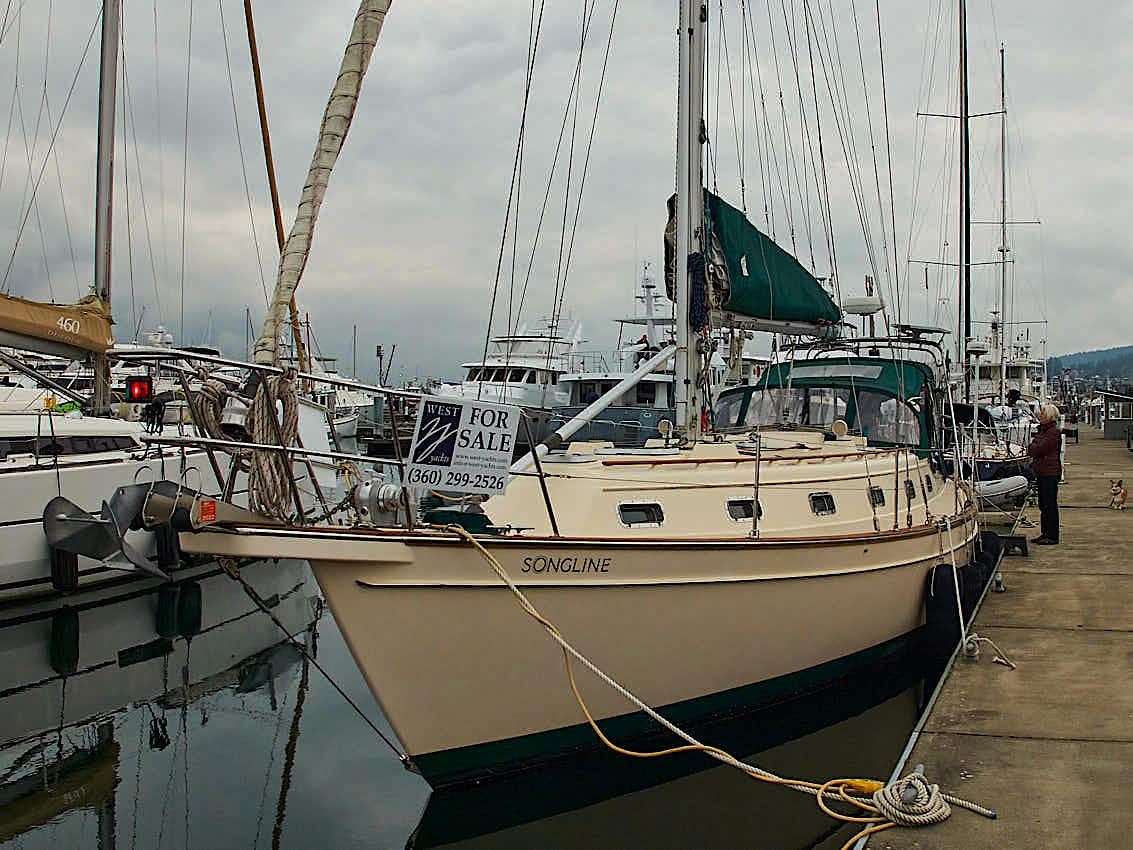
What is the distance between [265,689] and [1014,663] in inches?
274

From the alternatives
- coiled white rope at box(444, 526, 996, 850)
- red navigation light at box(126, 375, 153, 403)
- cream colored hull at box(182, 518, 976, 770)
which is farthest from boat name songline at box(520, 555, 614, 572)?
red navigation light at box(126, 375, 153, 403)

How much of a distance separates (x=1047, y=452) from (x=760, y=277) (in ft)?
16.1

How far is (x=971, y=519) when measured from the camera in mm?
11203

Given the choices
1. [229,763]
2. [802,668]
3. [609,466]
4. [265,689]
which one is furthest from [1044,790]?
[265,689]

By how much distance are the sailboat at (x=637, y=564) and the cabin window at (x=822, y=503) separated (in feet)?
0.06

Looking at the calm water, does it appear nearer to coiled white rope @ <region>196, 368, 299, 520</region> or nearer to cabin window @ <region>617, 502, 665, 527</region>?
cabin window @ <region>617, 502, 665, 527</region>

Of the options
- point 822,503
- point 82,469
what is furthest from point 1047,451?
point 82,469

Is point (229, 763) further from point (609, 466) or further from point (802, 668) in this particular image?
point (802, 668)

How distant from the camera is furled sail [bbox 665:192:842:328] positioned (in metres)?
9.41

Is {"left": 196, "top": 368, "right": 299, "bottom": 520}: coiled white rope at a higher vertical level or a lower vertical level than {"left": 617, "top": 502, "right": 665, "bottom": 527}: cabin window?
higher

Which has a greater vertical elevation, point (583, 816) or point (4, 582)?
point (4, 582)

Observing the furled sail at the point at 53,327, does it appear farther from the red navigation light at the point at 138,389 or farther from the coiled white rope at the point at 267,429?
the coiled white rope at the point at 267,429

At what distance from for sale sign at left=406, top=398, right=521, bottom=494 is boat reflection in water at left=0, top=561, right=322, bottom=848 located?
296 cm

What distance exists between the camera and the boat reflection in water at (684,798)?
625 centimetres
